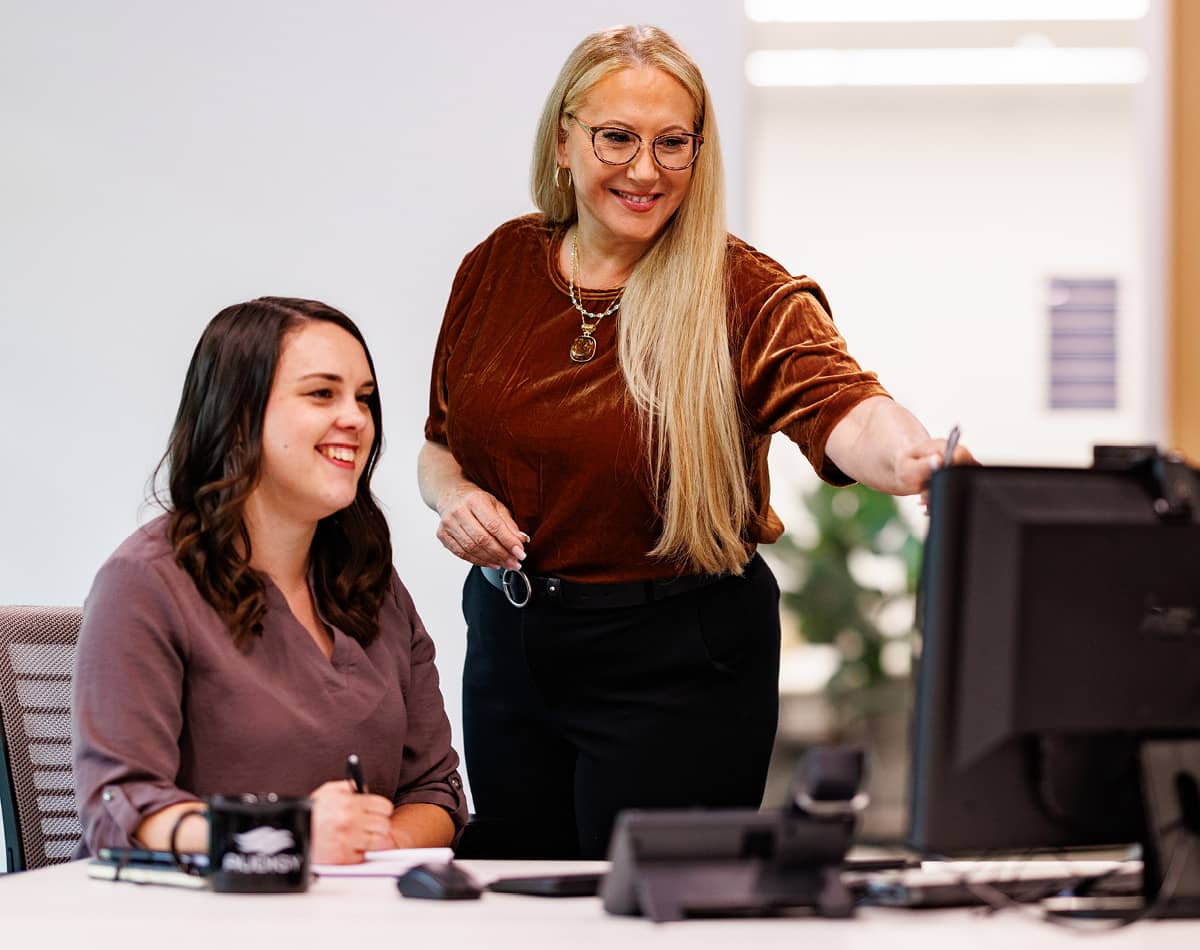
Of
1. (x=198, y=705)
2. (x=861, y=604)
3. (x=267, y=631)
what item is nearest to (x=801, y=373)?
(x=267, y=631)

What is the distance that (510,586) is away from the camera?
2.19 metres

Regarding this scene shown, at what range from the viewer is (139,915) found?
1.40 m

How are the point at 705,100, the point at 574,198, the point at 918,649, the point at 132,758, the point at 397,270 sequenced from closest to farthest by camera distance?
the point at 918,649
the point at 132,758
the point at 705,100
the point at 574,198
the point at 397,270

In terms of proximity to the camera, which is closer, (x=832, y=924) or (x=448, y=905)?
(x=832, y=924)

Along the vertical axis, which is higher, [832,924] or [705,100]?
[705,100]

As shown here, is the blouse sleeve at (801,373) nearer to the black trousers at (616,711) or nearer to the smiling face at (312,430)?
the black trousers at (616,711)

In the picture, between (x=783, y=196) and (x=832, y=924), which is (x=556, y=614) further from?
(x=783, y=196)

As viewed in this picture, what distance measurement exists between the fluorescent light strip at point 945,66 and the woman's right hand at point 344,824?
4.24m

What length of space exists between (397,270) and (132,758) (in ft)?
5.88

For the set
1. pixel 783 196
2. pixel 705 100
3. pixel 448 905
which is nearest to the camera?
pixel 448 905

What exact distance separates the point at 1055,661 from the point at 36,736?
4.56ft

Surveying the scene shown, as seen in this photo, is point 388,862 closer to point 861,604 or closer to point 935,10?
point 861,604

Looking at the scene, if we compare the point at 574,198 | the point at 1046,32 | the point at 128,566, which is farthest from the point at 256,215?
the point at 1046,32

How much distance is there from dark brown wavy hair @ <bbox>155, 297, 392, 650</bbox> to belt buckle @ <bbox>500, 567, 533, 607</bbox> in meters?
0.18
